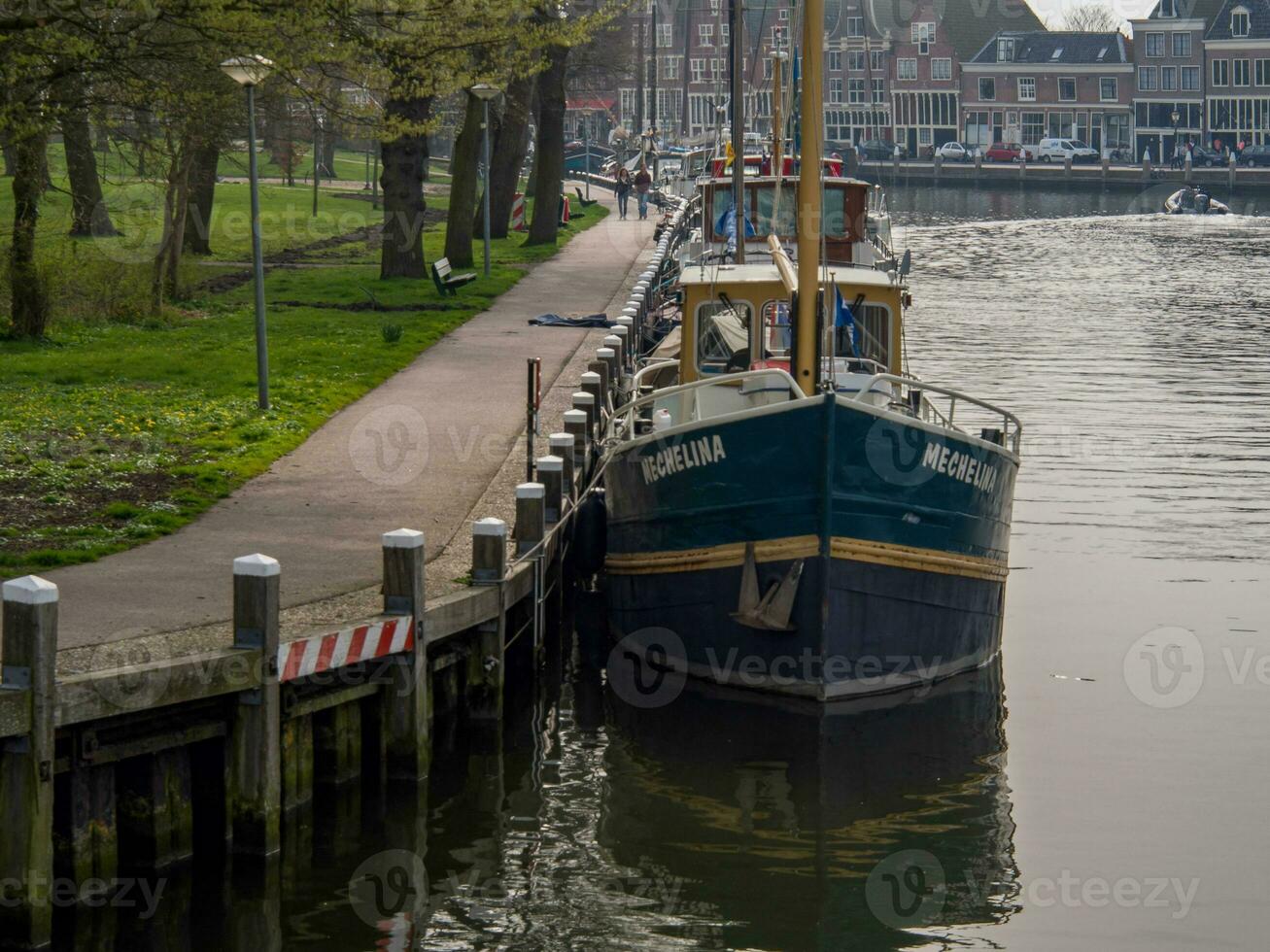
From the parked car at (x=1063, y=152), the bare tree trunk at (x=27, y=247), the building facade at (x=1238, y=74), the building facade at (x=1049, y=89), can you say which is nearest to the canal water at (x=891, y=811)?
the bare tree trunk at (x=27, y=247)

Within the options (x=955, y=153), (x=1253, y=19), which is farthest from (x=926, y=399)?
(x=1253, y=19)

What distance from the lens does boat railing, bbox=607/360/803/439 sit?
1483 centimetres

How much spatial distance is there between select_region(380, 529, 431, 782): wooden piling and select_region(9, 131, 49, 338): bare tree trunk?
1369 cm

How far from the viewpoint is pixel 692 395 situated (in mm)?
17062

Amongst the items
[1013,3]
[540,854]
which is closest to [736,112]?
[540,854]

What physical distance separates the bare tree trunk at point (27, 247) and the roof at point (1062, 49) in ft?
335

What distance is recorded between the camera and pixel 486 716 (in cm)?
1396

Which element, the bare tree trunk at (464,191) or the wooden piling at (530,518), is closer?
the wooden piling at (530,518)

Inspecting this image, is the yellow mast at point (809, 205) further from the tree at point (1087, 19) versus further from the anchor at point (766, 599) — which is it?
the tree at point (1087, 19)

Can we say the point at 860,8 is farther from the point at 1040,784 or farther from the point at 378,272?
the point at 1040,784

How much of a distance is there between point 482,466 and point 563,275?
21.0 metres

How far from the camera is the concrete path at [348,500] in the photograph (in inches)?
512

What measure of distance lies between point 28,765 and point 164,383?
13.9 meters

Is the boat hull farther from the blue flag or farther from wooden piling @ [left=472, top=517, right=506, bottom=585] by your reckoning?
the blue flag
